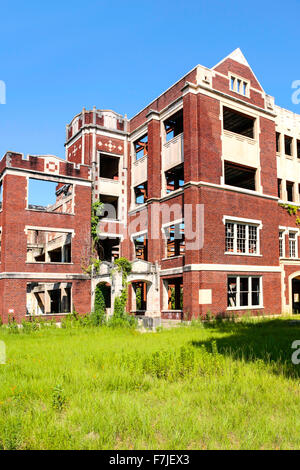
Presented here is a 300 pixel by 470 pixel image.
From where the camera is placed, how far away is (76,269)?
25.9m

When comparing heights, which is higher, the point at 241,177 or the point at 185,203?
the point at 241,177

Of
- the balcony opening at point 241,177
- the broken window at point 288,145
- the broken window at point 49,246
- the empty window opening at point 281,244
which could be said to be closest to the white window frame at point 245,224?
the empty window opening at point 281,244

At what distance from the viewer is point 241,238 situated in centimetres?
2438

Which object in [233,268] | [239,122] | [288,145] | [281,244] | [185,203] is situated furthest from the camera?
[288,145]

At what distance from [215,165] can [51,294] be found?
862 inches

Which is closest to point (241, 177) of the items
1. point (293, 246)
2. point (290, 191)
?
point (290, 191)

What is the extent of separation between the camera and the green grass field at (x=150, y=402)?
15.5 ft

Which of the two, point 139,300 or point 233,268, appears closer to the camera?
point 233,268

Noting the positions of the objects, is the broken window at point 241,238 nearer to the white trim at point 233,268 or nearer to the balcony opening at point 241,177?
the white trim at point 233,268

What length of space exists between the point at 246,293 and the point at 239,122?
12.1 m

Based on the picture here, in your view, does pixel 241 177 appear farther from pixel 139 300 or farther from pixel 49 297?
pixel 49 297

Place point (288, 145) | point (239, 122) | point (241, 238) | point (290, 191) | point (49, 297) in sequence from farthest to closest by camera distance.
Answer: point (49, 297), point (288, 145), point (290, 191), point (239, 122), point (241, 238)

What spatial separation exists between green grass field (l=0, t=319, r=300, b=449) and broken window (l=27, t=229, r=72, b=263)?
19401 mm

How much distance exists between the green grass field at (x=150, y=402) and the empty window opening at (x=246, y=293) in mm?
13402
